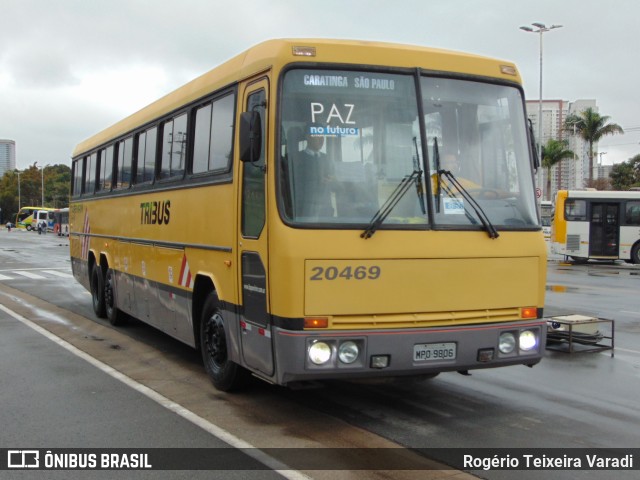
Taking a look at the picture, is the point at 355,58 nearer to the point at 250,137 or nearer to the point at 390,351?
the point at 250,137

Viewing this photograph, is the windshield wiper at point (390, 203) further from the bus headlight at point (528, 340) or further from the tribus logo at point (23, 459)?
the tribus logo at point (23, 459)

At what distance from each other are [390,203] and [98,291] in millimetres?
8707

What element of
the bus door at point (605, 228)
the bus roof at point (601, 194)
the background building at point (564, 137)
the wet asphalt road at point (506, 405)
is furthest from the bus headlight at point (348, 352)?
the background building at point (564, 137)

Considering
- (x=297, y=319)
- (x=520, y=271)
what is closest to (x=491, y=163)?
(x=520, y=271)

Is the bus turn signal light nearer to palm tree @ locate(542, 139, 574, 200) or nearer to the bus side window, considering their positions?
the bus side window

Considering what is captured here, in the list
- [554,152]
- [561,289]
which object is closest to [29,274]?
[561,289]

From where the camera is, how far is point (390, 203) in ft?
19.1

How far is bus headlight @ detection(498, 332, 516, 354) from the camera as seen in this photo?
6.14m

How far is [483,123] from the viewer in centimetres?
641

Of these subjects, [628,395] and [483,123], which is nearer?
[483,123]

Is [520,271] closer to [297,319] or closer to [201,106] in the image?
[297,319]

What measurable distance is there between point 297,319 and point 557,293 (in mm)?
13226

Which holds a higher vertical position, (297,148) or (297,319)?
(297,148)

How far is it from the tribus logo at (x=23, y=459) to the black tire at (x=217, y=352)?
2.08m
